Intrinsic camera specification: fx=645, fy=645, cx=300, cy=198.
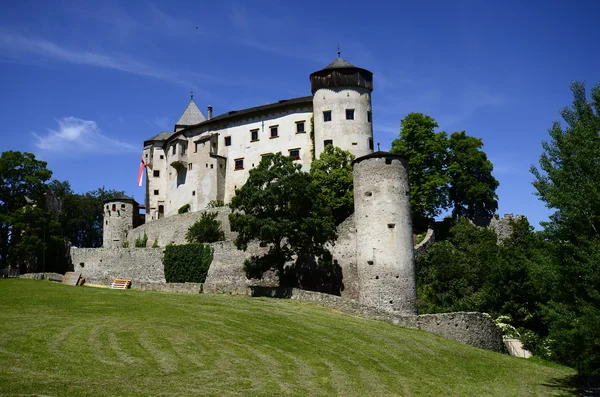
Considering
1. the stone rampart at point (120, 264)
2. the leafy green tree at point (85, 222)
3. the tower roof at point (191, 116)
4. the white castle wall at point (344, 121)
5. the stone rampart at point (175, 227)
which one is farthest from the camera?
the leafy green tree at point (85, 222)

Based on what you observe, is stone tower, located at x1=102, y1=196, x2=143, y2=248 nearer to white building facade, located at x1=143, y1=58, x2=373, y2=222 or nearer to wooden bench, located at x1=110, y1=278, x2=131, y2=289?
white building facade, located at x1=143, y1=58, x2=373, y2=222

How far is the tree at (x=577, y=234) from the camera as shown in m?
22.3

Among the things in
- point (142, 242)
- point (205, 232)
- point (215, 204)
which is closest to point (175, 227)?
point (142, 242)

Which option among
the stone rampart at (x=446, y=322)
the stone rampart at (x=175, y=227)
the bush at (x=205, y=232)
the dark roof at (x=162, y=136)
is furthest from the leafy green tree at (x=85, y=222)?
the stone rampart at (x=446, y=322)

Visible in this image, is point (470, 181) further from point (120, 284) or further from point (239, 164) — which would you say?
point (120, 284)

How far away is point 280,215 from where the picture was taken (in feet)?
134

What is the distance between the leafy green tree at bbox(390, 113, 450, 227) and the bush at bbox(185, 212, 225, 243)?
16.3m

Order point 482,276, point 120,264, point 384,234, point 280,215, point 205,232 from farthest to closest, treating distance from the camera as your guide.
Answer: point 120,264 → point 205,232 → point 482,276 → point 280,215 → point 384,234

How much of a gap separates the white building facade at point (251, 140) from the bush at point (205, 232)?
32.1 ft

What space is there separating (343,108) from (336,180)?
388 inches

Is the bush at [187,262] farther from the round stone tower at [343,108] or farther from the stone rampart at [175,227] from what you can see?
the round stone tower at [343,108]

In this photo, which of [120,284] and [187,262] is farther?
[187,262]

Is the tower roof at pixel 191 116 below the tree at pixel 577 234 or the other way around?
the other way around

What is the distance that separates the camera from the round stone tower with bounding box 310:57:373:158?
5728 cm
